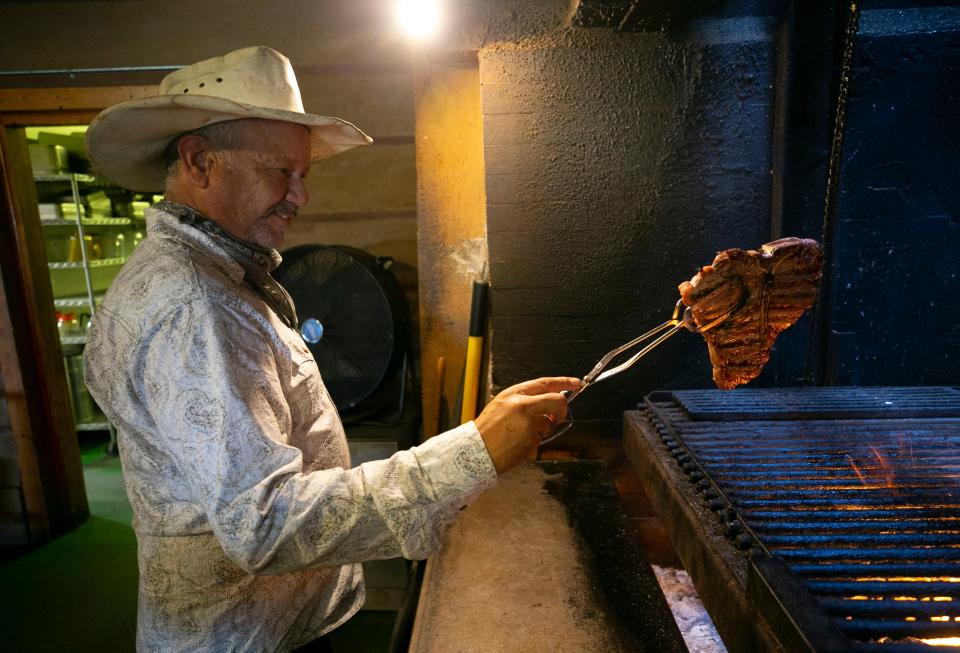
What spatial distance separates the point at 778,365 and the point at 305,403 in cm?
308

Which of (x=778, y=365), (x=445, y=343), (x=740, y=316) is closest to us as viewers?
(x=740, y=316)

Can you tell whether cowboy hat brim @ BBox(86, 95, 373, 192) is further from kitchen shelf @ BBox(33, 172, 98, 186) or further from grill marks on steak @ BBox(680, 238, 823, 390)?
kitchen shelf @ BBox(33, 172, 98, 186)

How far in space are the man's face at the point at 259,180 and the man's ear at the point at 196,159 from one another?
30 mm

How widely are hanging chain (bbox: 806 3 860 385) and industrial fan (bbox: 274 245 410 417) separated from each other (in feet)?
9.77

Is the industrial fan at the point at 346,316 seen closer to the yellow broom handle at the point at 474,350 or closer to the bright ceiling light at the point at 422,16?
the yellow broom handle at the point at 474,350

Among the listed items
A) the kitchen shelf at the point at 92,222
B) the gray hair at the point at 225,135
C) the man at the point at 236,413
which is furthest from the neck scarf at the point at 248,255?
the kitchen shelf at the point at 92,222

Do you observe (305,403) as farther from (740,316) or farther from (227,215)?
(740,316)

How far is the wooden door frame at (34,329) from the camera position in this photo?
441 centimetres

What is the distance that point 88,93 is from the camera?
4371 millimetres

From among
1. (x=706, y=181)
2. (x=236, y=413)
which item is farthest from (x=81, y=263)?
(x=706, y=181)

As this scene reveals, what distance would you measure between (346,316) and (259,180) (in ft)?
8.18

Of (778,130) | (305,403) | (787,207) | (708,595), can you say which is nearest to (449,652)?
(708,595)

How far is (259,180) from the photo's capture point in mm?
1818

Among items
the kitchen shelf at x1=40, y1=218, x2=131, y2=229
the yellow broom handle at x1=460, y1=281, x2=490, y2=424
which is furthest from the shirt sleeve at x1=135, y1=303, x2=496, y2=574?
the kitchen shelf at x1=40, y1=218, x2=131, y2=229
